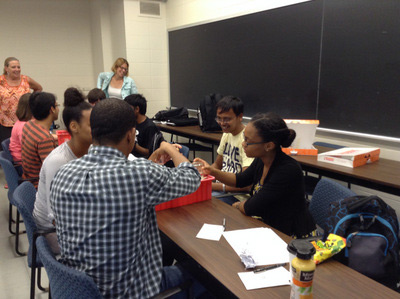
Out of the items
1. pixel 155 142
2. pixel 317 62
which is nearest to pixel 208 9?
pixel 317 62

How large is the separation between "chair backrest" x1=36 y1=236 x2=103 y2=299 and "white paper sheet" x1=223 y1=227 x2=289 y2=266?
1.83ft

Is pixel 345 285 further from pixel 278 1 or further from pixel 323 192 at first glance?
pixel 278 1

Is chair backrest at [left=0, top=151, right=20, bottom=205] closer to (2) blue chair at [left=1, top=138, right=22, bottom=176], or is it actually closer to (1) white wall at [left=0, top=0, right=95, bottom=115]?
(2) blue chair at [left=1, top=138, right=22, bottom=176]

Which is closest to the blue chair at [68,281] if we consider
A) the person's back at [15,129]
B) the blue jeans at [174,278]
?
the blue jeans at [174,278]

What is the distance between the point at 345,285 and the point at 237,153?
1.43m

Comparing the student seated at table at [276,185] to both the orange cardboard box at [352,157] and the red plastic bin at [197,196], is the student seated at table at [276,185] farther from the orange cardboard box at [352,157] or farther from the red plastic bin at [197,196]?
the orange cardboard box at [352,157]

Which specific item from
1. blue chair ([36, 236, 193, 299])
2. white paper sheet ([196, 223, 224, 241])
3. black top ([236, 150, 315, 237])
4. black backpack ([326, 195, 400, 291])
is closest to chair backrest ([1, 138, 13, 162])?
blue chair ([36, 236, 193, 299])

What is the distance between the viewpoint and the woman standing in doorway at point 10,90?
420 centimetres

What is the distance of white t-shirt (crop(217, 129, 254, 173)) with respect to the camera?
237 cm

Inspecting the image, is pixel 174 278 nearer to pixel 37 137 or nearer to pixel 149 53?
pixel 37 137

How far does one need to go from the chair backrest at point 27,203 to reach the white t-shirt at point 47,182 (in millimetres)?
61

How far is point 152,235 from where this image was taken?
1252 mm

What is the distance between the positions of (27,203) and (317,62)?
2.72 m

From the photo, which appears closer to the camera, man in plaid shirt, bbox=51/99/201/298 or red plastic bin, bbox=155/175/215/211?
man in plaid shirt, bbox=51/99/201/298
